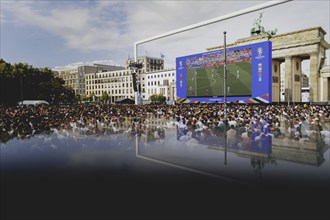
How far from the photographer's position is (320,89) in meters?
50.4

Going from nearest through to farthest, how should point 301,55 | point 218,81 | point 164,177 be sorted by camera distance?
point 164,177 < point 218,81 < point 301,55

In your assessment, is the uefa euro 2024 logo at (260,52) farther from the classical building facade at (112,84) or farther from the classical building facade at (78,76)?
the classical building facade at (78,76)

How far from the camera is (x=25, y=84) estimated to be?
56.7m

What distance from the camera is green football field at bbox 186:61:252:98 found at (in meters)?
39.9

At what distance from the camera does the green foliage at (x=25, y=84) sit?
51125mm

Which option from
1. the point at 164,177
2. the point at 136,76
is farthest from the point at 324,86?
the point at 164,177

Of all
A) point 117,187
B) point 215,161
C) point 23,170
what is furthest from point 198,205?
point 23,170

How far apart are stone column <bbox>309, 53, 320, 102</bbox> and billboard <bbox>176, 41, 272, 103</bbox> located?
17544 mm

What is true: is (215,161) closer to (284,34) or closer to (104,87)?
(284,34)

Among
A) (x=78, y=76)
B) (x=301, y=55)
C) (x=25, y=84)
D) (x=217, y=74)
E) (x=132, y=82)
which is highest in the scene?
(x=78, y=76)

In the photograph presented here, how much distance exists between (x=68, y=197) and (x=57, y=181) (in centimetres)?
114

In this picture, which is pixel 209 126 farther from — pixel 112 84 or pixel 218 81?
pixel 112 84

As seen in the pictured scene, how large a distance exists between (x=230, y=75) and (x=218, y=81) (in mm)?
2556

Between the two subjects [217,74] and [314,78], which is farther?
[314,78]
